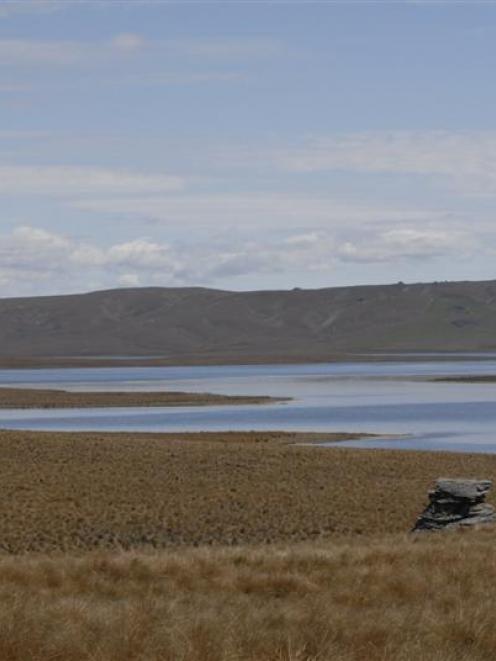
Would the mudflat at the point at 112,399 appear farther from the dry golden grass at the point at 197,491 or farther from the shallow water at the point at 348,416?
the dry golden grass at the point at 197,491

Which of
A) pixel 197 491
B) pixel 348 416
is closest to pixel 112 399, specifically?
pixel 348 416

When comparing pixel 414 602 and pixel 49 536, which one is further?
pixel 49 536

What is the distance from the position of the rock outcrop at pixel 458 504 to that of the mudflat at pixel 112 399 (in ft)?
206

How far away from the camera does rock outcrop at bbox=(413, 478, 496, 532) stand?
2545 cm

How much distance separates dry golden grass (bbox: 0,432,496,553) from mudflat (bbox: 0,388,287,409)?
1655 inches

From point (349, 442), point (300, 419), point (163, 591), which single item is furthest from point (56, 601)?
point (300, 419)

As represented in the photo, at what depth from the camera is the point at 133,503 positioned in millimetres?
31562

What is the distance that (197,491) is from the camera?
34.1 meters

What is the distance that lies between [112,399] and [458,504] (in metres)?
70.0

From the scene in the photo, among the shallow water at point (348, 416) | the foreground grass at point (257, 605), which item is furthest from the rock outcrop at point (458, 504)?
the shallow water at point (348, 416)

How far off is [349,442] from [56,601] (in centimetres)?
4323

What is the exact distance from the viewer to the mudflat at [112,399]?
89562 millimetres

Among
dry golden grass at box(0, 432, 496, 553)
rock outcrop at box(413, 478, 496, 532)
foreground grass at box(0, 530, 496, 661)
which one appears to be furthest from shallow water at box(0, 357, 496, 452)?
foreground grass at box(0, 530, 496, 661)

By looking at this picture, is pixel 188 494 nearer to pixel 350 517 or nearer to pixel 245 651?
pixel 350 517
